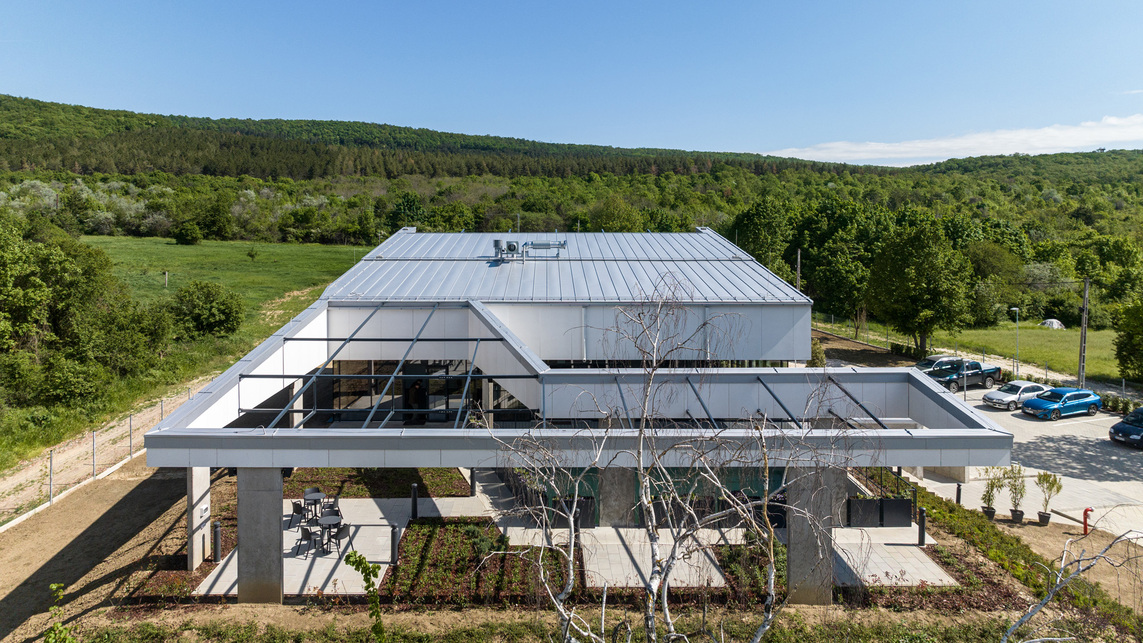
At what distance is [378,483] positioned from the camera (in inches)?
833

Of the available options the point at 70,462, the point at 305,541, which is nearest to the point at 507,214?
the point at 70,462

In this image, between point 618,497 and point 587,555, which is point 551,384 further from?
point 587,555

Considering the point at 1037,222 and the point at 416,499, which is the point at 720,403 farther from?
the point at 1037,222

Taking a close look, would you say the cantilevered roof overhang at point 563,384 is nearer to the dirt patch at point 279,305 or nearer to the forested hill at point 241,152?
the dirt patch at point 279,305

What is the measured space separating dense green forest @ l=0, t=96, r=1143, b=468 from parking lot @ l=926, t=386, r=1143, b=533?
37.9 ft

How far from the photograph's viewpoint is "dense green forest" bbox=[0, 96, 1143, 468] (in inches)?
1328

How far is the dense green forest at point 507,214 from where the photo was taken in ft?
111

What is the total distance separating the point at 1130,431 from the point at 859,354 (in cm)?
1774

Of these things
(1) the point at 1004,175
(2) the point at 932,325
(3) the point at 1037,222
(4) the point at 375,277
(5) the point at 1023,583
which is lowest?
(5) the point at 1023,583

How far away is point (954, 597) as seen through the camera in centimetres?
1384

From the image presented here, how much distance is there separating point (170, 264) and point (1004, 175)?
160657 mm

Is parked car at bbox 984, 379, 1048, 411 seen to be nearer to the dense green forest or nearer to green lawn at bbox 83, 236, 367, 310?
the dense green forest

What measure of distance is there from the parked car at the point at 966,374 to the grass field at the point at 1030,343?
5418mm

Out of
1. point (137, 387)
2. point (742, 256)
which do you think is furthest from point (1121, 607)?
point (137, 387)
